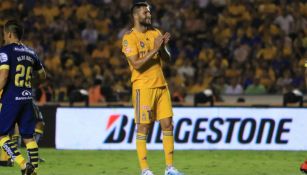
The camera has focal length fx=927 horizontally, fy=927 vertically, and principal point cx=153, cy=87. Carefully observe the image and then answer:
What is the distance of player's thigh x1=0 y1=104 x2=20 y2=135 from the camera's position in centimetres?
1179

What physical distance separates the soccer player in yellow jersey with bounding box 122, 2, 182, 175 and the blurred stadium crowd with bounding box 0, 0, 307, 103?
877 cm

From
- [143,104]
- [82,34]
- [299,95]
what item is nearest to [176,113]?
[299,95]

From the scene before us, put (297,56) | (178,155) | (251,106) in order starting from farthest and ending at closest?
(297,56)
(251,106)
(178,155)

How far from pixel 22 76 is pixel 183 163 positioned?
4.24 metres

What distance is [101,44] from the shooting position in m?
25.0

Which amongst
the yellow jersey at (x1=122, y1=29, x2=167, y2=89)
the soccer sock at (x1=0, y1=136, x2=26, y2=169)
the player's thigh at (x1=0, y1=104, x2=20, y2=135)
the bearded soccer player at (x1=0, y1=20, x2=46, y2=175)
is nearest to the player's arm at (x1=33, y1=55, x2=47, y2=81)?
the bearded soccer player at (x1=0, y1=20, x2=46, y2=175)

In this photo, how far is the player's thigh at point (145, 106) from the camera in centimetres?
1195

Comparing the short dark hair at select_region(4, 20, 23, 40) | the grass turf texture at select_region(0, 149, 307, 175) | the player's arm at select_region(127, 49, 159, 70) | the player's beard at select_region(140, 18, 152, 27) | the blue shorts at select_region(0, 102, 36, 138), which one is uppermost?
the player's beard at select_region(140, 18, 152, 27)

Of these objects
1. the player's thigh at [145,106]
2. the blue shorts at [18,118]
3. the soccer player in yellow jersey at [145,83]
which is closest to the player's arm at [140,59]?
the soccer player in yellow jersey at [145,83]

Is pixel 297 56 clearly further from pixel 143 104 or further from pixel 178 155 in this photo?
pixel 143 104

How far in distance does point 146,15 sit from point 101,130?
660 centimetres

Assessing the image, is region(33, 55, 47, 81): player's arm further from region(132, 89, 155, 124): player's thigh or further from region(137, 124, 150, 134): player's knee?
region(137, 124, 150, 134): player's knee

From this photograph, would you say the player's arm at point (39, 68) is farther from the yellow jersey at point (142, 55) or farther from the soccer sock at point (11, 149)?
the yellow jersey at point (142, 55)

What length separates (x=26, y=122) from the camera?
11867 millimetres
